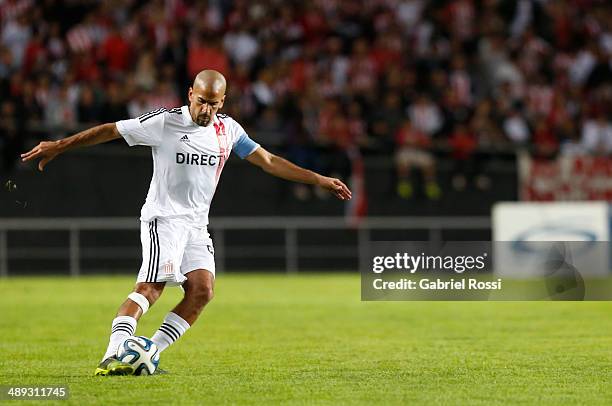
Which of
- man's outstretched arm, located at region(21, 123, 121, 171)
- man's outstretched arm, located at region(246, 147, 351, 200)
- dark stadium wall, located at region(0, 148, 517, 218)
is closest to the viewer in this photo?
man's outstretched arm, located at region(21, 123, 121, 171)

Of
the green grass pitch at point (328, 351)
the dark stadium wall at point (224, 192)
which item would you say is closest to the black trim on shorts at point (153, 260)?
the green grass pitch at point (328, 351)

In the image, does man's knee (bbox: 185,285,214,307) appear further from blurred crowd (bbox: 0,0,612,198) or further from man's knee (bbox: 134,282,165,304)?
blurred crowd (bbox: 0,0,612,198)

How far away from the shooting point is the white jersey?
899 cm

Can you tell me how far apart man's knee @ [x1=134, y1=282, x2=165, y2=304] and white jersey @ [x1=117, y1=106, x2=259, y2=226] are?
0.48 metres

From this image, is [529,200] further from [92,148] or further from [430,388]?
[430,388]

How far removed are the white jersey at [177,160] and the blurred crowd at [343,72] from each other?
11657mm

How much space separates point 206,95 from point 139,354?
185cm

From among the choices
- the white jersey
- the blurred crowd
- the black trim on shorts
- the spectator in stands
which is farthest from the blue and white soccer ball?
the spectator in stands

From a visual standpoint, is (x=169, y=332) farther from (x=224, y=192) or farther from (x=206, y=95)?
(x=224, y=192)

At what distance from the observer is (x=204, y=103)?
28.9ft

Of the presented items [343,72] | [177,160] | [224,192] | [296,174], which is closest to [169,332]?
[177,160]

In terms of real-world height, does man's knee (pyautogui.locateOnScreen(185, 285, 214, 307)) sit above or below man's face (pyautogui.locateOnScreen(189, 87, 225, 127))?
below

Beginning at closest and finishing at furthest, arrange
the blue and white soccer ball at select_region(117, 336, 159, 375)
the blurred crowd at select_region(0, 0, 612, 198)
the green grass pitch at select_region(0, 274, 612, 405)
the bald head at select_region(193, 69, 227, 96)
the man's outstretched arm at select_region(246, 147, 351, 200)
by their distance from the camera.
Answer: the green grass pitch at select_region(0, 274, 612, 405), the blue and white soccer ball at select_region(117, 336, 159, 375), the bald head at select_region(193, 69, 227, 96), the man's outstretched arm at select_region(246, 147, 351, 200), the blurred crowd at select_region(0, 0, 612, 198)

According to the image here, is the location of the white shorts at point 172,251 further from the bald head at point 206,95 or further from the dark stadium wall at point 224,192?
the dark stadium wall at point 224,192
